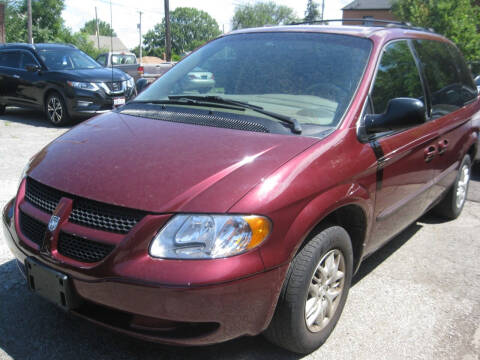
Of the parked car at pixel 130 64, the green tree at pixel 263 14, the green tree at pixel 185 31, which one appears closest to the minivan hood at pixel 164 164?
the parked car at pixel 130 64

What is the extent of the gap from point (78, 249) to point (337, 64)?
194cm

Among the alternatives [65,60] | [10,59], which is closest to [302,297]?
[65,60]

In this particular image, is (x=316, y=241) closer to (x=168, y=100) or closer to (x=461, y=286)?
(x=168, y=100)

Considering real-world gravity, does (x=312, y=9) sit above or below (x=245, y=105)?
above

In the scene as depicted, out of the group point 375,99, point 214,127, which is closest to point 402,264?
point 375,99

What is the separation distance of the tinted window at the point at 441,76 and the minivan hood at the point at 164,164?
5.90ft

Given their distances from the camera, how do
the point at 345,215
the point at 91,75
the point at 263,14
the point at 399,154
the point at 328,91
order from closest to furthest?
the point at 345,215 < the point at 328,91 < the point at 399,154 < the point at 91,75 < the point at 263,14

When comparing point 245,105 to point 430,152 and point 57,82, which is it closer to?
point 430,152

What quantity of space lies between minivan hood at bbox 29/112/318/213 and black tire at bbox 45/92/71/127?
7.75 metres

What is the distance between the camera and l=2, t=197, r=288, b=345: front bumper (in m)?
2.10

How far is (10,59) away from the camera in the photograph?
37.9ft

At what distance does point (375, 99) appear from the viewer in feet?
10.4

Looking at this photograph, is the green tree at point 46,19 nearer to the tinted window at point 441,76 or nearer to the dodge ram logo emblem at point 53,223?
the tinted window at point 441,76

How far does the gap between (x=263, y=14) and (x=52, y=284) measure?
94496 millimetres
